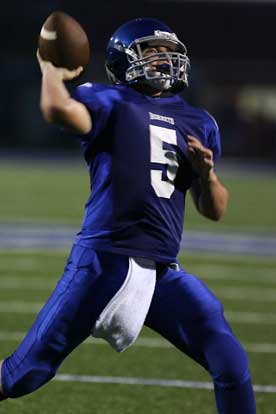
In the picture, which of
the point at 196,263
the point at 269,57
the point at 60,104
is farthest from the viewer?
the point at 269,57

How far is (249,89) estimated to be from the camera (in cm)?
3114

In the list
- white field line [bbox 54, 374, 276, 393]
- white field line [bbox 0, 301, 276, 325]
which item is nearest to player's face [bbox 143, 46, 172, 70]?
white field line [bbox 54, 374, 276, 393]

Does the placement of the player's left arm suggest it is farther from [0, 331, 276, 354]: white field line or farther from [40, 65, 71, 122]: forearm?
[0, 331, 276, 354]: white field line

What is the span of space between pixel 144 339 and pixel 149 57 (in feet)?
10.2

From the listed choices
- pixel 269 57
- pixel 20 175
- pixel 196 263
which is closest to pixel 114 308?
pixel 196 263

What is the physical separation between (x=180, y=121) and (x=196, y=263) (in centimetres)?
Answer: 590

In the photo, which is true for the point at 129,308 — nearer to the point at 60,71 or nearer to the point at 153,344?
the point at 60,71

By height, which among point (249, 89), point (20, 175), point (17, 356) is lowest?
point (249, 89)

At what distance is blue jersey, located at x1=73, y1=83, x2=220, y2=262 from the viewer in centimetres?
377

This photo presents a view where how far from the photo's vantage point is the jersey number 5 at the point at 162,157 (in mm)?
3799

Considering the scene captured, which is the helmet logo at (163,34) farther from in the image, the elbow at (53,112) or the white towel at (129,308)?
the white towel at (129,308)

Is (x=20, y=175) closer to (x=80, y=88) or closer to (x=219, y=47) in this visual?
(x=219, y=47)

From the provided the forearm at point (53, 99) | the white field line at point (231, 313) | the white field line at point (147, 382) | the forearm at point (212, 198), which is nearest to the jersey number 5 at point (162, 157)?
the forearm at point (212, 198)

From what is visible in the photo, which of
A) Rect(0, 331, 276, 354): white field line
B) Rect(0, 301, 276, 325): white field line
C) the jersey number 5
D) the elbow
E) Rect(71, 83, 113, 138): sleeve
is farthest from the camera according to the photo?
Rect(0, 301, 276, 325): white field line
